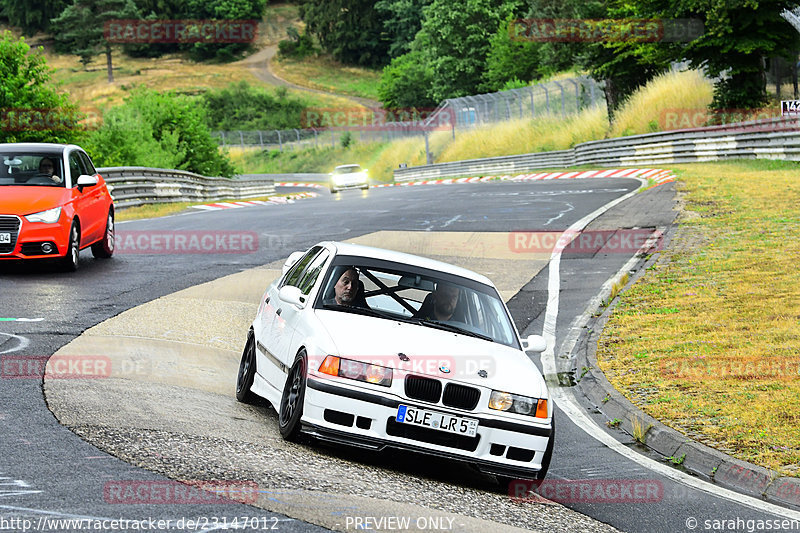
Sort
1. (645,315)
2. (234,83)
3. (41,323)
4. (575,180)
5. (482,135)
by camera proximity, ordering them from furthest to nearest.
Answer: (234,83) < (482,135) < (575,180) < (645,315) < (41,323)

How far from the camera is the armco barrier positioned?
31562 mm

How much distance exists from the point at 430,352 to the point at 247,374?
2.18 meters

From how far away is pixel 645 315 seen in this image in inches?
527

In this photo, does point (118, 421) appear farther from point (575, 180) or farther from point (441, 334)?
point (575, 180)

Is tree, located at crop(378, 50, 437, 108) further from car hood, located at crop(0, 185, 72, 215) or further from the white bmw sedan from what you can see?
the white bmw sedan

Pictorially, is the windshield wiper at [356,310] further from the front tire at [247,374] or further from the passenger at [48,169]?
the passenger at [48,169]

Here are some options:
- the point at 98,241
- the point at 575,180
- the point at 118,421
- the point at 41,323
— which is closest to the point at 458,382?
the point at 118,421

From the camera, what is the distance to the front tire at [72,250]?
1512cm

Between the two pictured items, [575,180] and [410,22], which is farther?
[410,22]

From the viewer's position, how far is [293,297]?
8.04m

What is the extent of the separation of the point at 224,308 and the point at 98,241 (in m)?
4.74

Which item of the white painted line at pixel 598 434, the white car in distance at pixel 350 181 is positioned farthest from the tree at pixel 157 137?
the white painted line at pixel 598 434

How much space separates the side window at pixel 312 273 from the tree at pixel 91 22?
130141mm

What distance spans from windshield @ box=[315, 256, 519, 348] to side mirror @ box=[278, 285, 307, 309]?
162mm
